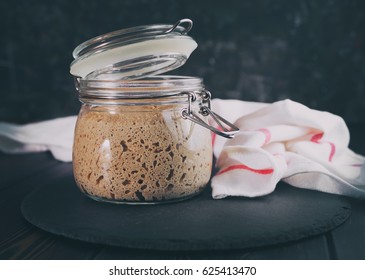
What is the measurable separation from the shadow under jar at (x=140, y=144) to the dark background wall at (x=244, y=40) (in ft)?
4.28

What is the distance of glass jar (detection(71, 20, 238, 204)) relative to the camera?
29.9 inches

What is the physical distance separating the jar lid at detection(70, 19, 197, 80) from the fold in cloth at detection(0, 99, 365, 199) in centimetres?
21

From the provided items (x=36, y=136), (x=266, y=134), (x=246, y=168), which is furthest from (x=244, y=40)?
(x=246, y=168)

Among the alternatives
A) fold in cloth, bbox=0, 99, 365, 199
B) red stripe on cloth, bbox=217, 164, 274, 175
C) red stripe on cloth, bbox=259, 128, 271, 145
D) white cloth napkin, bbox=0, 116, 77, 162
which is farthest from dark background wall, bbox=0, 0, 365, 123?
red stripe on cloth, bbox=217, 164, 274, 175

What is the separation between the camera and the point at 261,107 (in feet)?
3.56

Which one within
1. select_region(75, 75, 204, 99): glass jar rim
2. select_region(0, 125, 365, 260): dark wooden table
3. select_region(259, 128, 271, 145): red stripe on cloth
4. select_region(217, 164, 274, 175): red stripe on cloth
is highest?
select_region(75, 75, 204, 99): glass jar rim

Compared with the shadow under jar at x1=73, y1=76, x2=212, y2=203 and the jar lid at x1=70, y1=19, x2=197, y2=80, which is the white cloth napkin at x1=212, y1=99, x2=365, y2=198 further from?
the jar lid at x1=70, y1=19, x2=197, y2=80

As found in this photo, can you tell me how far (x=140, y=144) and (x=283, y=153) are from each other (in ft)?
1.04

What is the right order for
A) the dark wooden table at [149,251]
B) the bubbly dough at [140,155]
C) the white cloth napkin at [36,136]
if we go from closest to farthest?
the dark wooden table at [149,251], the bubbly dough at [140,155], the white cloth napkin at [36,136]

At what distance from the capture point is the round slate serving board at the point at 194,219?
65cm

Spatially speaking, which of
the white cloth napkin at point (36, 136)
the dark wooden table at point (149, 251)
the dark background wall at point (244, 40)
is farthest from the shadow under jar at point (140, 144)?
the dark background wall at point (244, 40)

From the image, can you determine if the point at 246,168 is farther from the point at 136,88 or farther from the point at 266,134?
the point at 136,88

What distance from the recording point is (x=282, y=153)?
0.96 meters

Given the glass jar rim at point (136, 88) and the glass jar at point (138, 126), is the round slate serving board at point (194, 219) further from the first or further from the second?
the glass jar rim at point (136, 88)
